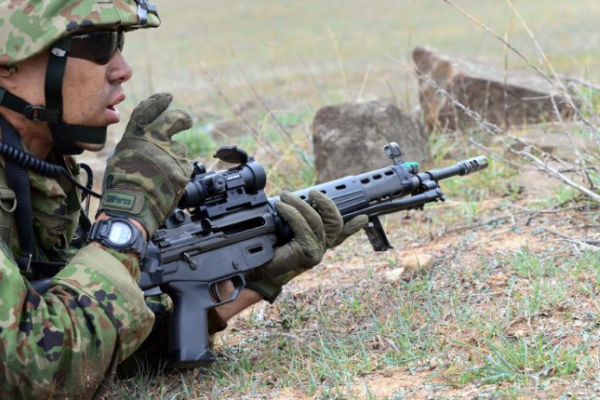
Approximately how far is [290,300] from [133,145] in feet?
4.59

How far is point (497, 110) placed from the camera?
6875mm

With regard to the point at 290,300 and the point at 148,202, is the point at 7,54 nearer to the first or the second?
the point at 148,202

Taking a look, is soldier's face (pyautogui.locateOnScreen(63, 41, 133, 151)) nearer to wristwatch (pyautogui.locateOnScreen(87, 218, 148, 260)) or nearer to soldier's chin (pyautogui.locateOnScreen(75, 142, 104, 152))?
soldier's chin (pyautogui.locateOnScreen(75, 142, 104, 152))

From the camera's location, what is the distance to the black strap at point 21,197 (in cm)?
276

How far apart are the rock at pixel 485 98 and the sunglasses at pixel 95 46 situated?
4.01 m

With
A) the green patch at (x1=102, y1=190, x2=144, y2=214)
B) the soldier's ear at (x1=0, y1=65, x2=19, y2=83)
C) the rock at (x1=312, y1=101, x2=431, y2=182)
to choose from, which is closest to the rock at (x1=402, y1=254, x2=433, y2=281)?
the green patch at (x1=102, y1=190, x2=144, y2=214)

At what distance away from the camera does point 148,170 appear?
112 inches

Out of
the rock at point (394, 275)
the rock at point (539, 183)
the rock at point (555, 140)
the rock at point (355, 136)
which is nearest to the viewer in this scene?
the rock at point (394, 275)

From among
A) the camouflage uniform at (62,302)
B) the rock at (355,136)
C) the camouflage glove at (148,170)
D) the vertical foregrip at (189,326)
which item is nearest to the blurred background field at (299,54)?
the rock at (355,136)

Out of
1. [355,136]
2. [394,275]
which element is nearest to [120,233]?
[394,275]

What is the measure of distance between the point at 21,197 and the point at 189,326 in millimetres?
763

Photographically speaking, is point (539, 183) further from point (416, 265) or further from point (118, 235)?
point (118, 235)

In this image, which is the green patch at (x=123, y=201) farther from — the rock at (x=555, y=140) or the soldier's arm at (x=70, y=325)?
the rock at (x=555, y=140)

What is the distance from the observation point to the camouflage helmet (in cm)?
267
